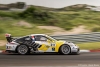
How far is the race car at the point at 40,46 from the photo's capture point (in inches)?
605

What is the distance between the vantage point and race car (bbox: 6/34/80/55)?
1538 centimetres

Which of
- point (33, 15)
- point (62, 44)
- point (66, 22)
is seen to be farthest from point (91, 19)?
point (62, 44)

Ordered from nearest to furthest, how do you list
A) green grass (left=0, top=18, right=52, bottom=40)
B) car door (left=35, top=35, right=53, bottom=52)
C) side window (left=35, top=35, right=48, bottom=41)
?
car door (left=35, top=35, right=53, bottom=52), side window (left=35, top=35, right=48, bottom=41), green grass (left=0, top=18, right=52, bottom=40)

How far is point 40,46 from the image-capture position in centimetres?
1551

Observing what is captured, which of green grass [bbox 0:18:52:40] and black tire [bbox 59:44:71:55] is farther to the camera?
green grass [bbox 0:18:52:40]

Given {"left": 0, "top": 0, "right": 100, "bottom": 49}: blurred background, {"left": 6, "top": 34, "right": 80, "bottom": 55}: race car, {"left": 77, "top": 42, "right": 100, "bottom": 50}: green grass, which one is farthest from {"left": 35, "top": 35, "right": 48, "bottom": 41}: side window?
{"left": 0, "top": 0, "right": 100, "bottom": 49}: blurred background

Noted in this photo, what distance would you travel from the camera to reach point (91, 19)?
28531 mm

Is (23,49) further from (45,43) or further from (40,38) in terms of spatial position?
(45,43)

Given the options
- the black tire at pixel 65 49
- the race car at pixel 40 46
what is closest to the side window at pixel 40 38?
the race car at pixel 40 46

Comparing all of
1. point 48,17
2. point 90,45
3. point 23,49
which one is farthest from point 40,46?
point 48,17

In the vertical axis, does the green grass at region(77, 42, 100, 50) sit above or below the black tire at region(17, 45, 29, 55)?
below

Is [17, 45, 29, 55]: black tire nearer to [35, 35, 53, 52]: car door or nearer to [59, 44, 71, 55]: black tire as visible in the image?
[35, 35, 53, 52]: car door

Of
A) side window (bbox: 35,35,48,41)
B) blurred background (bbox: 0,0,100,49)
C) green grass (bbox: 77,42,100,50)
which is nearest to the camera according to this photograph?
side window (bbox: 35,35,48,41)

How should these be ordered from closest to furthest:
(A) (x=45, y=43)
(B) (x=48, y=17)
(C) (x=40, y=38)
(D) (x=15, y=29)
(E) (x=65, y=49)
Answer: (E) (x=65, y=49), (A) (x=45, y=43), (C) (x=40, y=38), (D) (x=15, y=29), (B) (x=48, y=17)
